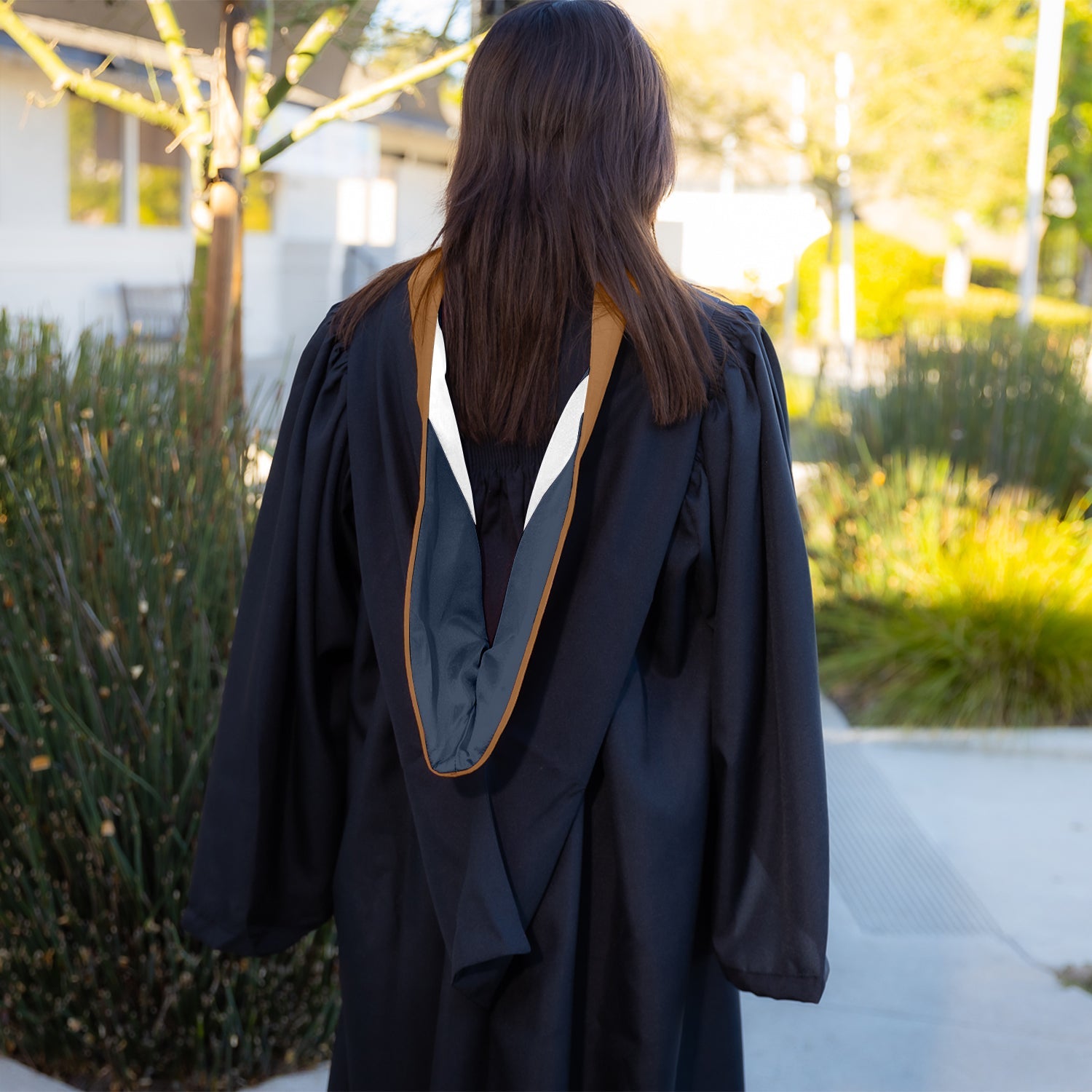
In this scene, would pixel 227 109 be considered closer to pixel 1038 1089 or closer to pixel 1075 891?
pixel 1038 1089

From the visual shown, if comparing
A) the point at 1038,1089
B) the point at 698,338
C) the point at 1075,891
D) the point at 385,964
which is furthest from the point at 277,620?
the point at 1075,891

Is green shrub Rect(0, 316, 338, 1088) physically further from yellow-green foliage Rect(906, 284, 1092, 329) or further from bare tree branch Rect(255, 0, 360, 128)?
yellow-green foliage Rect(906, 284, 1092, 329)

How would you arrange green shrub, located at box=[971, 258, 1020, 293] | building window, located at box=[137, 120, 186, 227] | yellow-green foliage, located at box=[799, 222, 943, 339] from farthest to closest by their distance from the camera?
green shrub, located at box=[971, 258, 1020, 293]
yellow-green foliage, located at box=[799, 222, 943, 339]
building window, located at box=[137, 120, 186, 227]

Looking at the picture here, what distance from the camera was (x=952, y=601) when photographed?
4.50 metres

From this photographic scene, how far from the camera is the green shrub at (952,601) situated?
433cm

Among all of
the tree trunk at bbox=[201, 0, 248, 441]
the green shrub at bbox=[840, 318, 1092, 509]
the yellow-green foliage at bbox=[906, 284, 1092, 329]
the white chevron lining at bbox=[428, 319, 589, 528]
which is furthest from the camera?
the yellow-green foliage at bbox=[906, 284, 1092, 329]

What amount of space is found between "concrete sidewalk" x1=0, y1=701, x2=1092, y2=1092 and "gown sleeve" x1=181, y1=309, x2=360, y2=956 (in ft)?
2.39

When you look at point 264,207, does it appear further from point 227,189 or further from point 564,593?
point 564,593

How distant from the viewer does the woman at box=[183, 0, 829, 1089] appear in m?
1.38

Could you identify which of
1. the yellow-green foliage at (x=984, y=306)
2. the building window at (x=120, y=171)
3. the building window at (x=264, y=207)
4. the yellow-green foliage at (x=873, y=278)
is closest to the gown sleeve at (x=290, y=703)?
the building window at (x=120, y=171)

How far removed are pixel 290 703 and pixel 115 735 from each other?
58 centimetres

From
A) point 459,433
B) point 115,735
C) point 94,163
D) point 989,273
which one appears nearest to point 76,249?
point 94,163

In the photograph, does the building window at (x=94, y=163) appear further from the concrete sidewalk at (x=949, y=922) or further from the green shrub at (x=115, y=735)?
the green shrub at (x=115, y=735)


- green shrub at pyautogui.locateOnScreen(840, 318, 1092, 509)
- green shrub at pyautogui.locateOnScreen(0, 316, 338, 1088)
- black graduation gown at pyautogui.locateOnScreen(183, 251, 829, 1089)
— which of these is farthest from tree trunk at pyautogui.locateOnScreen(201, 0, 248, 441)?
green shrub at pyautogui.locateOnScreen(840, 318, 1092, 509)
